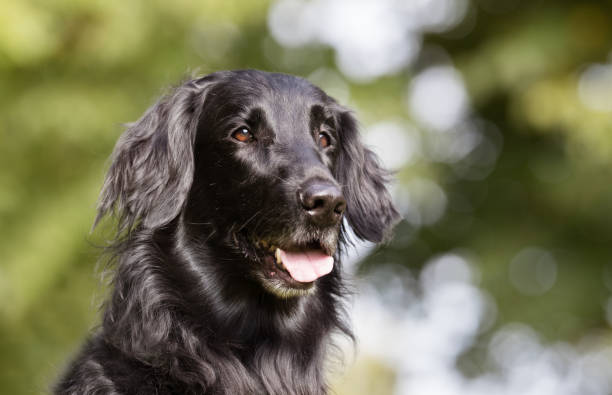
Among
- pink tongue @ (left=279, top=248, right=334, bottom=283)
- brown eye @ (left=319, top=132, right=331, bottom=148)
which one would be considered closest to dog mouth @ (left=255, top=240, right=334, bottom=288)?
pink tongue @ (left=279, top=248, right=334, bottom=283)

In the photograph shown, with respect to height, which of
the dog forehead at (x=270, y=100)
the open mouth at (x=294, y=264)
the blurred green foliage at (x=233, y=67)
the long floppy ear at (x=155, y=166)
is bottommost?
the blurred green foliage at (x=233, y=67)

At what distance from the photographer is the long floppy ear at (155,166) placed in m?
4.02

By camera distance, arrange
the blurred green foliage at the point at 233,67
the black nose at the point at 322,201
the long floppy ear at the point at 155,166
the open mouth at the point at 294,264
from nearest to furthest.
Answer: the black nose at the point at 322,201 < the open mouth at the point at 294,264 < the long floppy ear at the point at 155,166 < the blurred green foliage at the point at 233,67

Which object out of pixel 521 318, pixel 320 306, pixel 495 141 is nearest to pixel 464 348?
pixel 521 318

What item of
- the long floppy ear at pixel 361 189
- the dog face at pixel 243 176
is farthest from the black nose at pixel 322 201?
the long floppy ear at pixel 361 189

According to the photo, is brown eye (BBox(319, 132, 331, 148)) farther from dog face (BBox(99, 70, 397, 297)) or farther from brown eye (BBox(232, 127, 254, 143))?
brown eye (BBox(232, 127, 254, 143))

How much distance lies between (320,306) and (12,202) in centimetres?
611

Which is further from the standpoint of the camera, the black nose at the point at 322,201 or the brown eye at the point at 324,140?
the brown eye at the point at 324,140

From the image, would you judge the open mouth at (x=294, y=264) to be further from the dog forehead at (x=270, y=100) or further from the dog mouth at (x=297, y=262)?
the dog forehead at (x=270, y=100)

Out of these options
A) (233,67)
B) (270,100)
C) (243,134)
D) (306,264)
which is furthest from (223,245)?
(233,67)

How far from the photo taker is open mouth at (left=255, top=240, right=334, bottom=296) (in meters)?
3.76

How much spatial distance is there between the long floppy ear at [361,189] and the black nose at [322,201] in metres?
0.91

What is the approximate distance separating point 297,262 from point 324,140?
0.80 meters

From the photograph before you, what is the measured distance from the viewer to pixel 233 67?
1048cm
